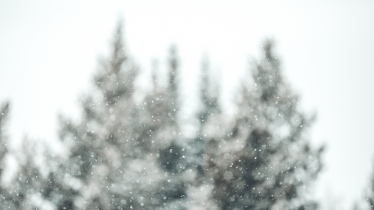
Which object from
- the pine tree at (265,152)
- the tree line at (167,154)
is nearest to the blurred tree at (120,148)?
the tree line at (167,154)

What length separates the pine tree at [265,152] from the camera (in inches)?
381

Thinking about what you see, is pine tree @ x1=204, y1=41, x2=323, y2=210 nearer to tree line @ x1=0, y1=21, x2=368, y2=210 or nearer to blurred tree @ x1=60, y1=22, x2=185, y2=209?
tree line @ x1=0, y1=21, x2=368, y2=210

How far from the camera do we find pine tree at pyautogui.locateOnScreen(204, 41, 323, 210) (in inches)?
381

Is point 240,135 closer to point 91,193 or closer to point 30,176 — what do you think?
point 91,193

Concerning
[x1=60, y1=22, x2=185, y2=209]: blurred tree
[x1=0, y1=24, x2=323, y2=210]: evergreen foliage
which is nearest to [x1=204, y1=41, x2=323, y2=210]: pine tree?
[x1=0, y1=24, x2=323, y2=210]: evergreen foliage

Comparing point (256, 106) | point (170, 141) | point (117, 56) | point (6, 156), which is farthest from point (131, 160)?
point (6, 156)

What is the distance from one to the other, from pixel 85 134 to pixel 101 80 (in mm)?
1885

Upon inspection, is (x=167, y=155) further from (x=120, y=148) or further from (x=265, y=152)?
(x=265, y=152)

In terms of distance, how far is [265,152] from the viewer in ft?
32.9

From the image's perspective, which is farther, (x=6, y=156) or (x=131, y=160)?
(x=6, y=156)

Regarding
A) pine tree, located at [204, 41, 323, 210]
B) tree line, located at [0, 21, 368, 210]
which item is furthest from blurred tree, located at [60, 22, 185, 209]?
pine tree, located at [204, 41, 323, 210]

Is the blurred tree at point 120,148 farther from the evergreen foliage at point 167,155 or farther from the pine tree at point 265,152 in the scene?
the pine tree at point 265,152

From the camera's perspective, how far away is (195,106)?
12469 millimetres

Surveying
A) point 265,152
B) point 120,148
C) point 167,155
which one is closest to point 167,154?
point 167,155
